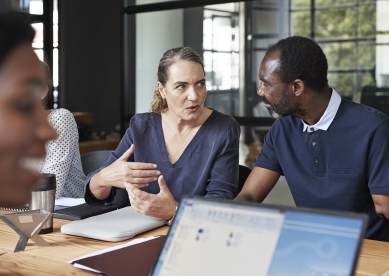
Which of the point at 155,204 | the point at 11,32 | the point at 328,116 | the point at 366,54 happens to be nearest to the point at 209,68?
the point at 366,54

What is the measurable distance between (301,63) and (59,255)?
111 centimetres

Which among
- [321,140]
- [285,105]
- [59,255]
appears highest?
[285,105]

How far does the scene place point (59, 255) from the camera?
4.95ft

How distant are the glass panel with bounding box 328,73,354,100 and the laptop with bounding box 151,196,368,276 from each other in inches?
123

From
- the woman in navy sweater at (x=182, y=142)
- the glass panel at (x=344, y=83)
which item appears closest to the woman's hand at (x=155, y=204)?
the woman in navy sweater at (x=182, y=142)

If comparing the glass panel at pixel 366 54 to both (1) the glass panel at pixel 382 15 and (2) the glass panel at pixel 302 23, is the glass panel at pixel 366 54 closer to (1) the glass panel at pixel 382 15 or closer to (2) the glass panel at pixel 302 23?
(1) the glass panel at pixel 382 15

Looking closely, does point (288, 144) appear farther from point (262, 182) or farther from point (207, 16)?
point (207, 16)

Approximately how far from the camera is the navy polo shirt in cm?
193

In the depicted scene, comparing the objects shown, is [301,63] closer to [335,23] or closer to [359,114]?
[359,114]

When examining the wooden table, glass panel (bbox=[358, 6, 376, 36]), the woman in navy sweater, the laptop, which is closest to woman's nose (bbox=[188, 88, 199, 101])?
the woman in navy sweater

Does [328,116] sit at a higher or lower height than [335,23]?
lower

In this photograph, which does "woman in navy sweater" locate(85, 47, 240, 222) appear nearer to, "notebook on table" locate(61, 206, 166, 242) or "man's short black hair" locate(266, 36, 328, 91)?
"notebook on table" locate(61, 206, 166, 242)

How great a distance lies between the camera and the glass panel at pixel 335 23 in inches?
157

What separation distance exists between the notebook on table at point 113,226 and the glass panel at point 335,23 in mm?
2705
